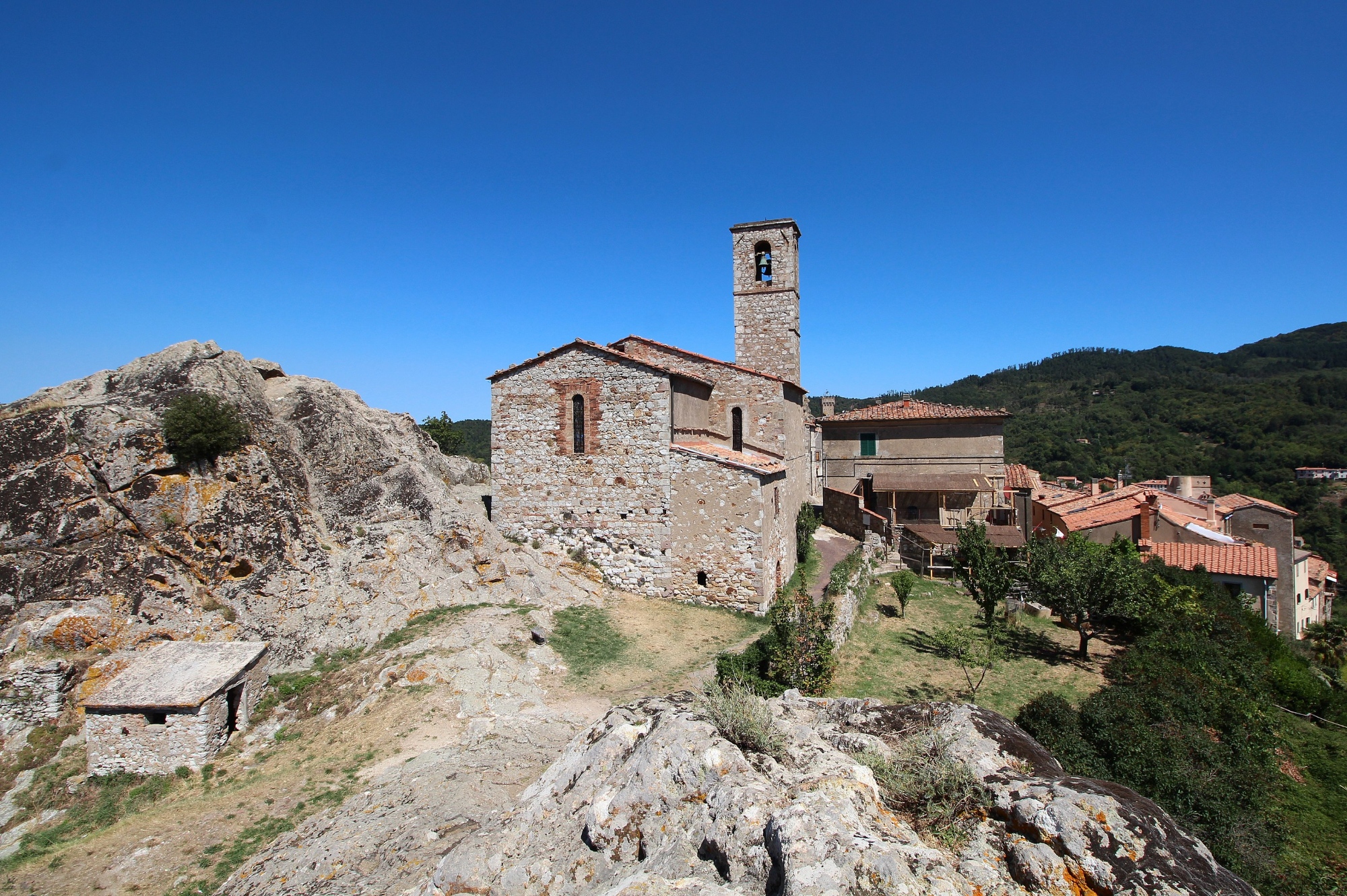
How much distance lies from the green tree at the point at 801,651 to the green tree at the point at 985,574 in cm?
576

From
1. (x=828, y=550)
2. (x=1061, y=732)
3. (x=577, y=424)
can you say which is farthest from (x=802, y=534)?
(x=1061, y=732)

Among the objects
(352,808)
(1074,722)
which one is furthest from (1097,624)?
(352,808)

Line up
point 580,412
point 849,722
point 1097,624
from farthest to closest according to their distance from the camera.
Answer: point 1097,624 → point 580,412 → point 849,722

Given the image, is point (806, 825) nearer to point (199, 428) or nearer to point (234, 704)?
point (234, 704)

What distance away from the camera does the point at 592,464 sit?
58.4ft

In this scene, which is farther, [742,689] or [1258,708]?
[1258,708]

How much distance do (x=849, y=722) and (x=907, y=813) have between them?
1.46 meters

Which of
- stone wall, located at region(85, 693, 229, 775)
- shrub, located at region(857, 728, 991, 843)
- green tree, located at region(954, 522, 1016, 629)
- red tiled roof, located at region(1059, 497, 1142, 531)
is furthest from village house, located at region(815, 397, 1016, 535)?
shrub, located at region(857, 728, 991, 843)

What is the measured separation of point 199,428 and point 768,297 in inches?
747

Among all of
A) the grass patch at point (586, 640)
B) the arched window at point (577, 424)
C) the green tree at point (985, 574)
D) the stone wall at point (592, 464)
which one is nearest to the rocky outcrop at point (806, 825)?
the grass patch at point (586, 640)

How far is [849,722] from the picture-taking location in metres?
5.57

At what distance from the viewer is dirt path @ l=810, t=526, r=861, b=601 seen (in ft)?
66.3

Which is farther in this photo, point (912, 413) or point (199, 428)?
point (912, 413)

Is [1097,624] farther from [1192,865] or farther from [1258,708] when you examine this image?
[1192,865]
